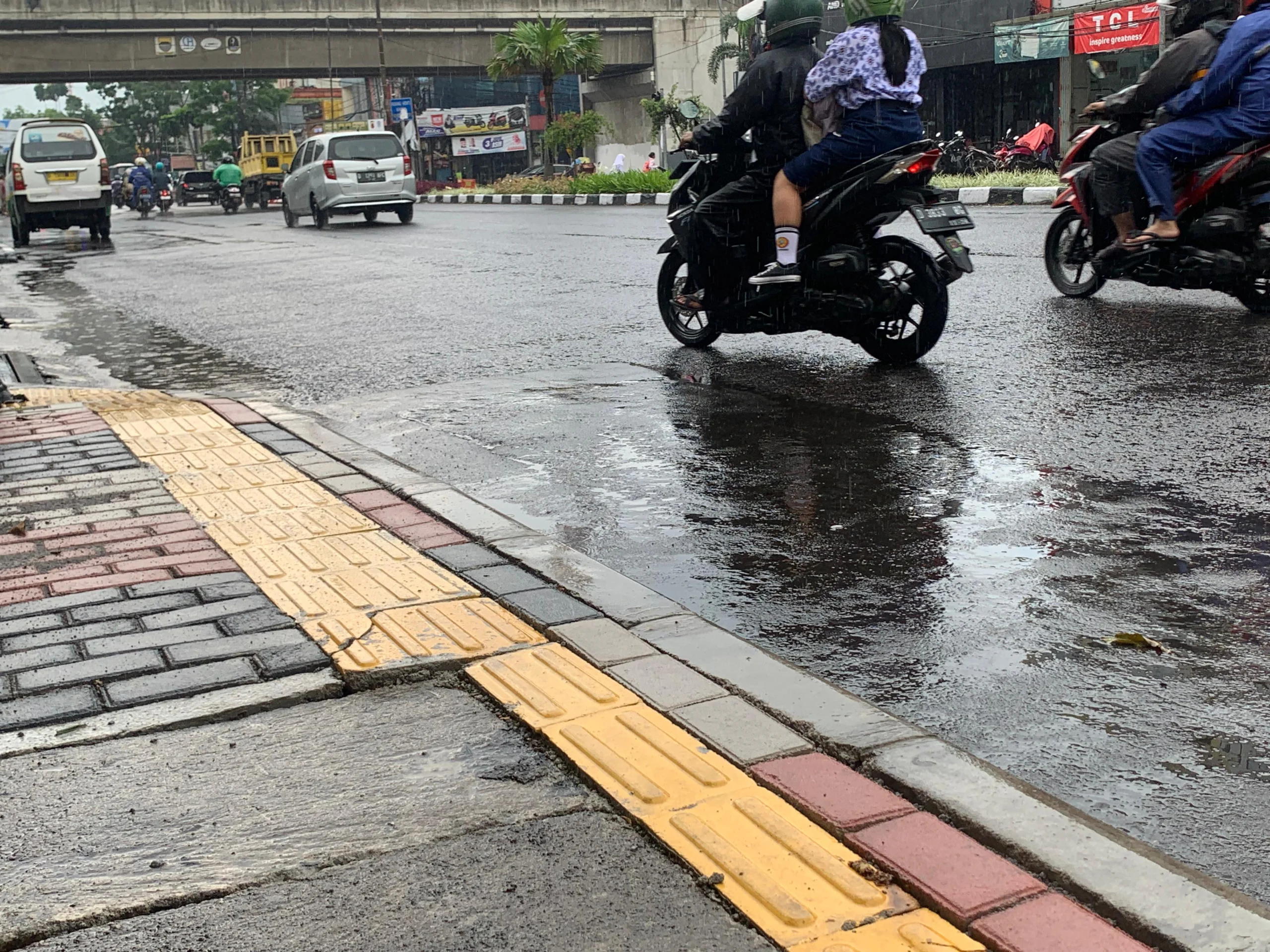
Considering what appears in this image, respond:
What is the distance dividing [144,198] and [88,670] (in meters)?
39.0

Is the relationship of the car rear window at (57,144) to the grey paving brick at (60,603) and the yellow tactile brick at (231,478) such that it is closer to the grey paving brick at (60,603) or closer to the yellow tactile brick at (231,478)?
the yellow tactile brick at (231,478)

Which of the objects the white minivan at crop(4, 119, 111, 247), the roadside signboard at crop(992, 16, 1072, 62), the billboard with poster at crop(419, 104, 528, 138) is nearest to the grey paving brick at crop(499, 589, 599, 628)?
the white minivan at crop(4, 119, 111, 247)

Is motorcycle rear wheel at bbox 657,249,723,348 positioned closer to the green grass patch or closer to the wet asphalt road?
the wet asphalt road

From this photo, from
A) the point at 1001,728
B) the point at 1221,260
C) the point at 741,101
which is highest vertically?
the point at 741,101

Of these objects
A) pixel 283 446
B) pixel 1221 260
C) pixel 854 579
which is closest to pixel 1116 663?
pixel 854 579

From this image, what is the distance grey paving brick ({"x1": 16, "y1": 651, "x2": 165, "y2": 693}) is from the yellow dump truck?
4166 cm

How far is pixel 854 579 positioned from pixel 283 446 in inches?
111

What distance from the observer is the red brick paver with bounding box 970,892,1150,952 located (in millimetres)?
1957

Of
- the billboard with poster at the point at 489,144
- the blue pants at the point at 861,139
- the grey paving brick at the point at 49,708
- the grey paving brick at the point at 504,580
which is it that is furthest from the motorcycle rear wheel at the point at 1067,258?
the billboard with poster at the point at 489,144

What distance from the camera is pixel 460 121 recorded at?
6769 cm

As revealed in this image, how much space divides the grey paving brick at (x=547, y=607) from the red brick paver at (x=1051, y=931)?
153 cm

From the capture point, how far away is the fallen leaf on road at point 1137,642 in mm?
3094

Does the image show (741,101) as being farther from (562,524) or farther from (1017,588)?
(1017,588)

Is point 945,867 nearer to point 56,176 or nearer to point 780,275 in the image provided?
point 780,275
